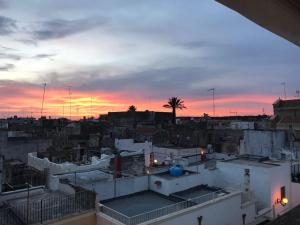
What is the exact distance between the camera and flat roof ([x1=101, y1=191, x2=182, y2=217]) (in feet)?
48.3

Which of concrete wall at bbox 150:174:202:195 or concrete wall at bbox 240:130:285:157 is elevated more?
concrete wall at bbox 240:130:285:157

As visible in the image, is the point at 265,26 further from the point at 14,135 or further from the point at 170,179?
the point at 14,135

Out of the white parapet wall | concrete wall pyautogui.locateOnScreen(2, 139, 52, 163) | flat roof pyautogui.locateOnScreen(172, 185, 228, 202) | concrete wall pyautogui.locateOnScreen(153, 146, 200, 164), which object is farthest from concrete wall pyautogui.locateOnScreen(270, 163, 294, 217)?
concrete wall pyautogui.locateOnScreen(2, 139, 52, 163)

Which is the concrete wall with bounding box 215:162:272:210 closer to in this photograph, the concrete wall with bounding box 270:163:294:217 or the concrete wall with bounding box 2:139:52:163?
the concrete wall with bounding box 270:163:294:217

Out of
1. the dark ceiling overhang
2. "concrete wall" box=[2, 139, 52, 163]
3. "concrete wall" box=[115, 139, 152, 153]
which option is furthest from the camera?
"concrete wall" box=[115, 139, 152, 153]

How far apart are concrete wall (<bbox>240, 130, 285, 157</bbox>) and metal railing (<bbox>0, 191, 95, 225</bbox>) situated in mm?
20171

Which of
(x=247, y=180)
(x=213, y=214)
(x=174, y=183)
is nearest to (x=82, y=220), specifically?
(x=213, y=214)

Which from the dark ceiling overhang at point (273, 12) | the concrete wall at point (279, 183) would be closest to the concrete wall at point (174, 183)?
the concrete wall at point (279, 183)

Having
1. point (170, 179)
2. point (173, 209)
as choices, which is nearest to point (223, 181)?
point (170, 179)

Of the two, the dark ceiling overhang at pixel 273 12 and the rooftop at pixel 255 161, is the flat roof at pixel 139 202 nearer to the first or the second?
the rooftop at pixel 255 161

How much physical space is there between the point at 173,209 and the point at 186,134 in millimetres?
23889

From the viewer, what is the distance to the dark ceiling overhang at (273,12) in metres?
2.09

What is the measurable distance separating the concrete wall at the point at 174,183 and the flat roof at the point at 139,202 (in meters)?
0.34

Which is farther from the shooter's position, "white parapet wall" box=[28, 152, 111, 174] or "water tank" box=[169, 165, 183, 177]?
"white parapet wall" box=[28, 152, 111, 174]
